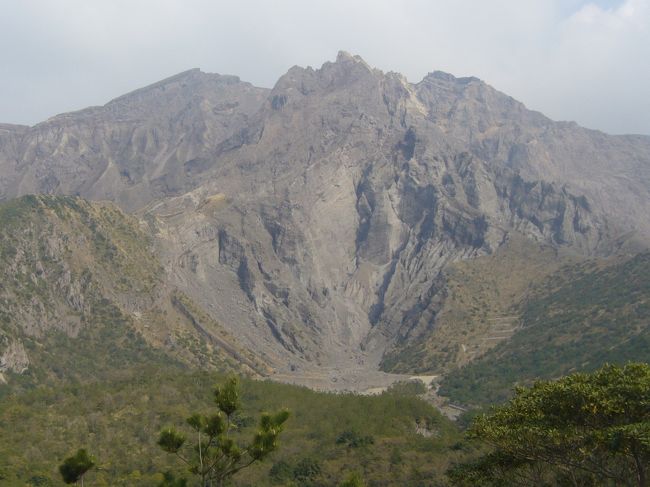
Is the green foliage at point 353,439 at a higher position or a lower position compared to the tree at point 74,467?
lower

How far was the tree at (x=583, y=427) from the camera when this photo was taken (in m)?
34.0

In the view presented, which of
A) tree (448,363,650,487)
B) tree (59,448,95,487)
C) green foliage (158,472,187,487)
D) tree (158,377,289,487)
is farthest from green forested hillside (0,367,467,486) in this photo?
tree (158,377,289,487)

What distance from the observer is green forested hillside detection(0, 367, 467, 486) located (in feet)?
334

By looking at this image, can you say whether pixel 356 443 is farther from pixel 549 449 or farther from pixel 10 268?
pixel 10 268

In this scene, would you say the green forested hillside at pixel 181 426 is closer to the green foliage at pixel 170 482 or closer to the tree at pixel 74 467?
the green foliage at pixel 170 482

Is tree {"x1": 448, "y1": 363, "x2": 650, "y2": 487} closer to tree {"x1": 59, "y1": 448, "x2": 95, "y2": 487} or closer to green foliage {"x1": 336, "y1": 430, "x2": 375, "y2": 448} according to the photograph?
tree {"x1": 59, "y1": 448, "x2": 95, "y2": 487}

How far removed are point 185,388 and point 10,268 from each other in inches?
3251

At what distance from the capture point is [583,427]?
3669cm

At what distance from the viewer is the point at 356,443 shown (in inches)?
4409

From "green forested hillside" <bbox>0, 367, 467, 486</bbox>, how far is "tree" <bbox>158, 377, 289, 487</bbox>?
63.5m

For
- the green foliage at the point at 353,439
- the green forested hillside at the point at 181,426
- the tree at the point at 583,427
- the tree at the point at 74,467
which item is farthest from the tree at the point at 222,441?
the green foliage at the point at 353,439

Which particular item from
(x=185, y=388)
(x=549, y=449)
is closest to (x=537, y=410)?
(x=549, y=449)

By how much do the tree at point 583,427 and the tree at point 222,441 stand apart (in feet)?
47.6

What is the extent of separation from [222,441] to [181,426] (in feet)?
338
